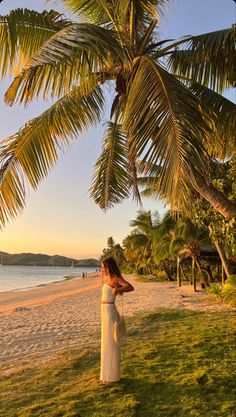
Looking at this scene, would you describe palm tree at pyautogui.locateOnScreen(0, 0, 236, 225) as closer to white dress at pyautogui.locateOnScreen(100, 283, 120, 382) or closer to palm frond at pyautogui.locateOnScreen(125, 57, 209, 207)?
palm frond at pyautogui.locateOnScreen(125, 57, 209, 207)

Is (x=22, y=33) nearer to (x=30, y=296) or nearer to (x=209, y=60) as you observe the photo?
(x=209, y=60)

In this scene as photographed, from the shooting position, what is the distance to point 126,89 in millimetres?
5562

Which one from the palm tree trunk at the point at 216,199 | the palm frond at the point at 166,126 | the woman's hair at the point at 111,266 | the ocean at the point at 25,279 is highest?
the palm frond at the point at 166,126

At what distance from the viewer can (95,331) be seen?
1013 cm

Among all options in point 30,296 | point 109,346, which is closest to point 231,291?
point 109,346

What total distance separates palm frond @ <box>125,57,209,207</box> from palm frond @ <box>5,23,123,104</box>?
0.53 metres

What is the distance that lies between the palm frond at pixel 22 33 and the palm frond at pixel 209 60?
1796 mm

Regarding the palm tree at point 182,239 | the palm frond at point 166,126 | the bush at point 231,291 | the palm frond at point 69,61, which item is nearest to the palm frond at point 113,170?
the palm frond at point 69,61

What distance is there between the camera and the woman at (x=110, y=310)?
4895 mm

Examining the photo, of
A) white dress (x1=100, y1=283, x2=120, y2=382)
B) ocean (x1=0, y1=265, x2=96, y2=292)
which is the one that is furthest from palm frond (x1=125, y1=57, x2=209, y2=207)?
ocean (x1=0, y1=265, x2=96, y2=292)

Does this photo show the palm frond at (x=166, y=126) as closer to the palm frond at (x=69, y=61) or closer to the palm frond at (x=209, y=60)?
the palm frond at (x=69, y=61)

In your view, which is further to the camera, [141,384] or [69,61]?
[141,384]

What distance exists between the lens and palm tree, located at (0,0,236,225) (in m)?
4.30

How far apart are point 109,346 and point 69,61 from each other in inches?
132
